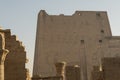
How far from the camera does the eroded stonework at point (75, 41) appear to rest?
113 ft

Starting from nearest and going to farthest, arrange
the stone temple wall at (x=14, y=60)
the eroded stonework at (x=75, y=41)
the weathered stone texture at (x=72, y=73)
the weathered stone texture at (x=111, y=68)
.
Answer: the stone temple wall at (x=14, y=60) → the weathered stone texture at (x=111, y=68) → the weathered stone texture at (x=72, y=73) → the eroded stonework at (x=75, y=41)

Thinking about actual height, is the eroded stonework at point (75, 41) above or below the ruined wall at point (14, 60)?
above

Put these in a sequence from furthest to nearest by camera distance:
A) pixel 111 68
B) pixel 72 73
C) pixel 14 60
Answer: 1. pixel 72 73
2. pixel 111 68
3. pixel 14 60

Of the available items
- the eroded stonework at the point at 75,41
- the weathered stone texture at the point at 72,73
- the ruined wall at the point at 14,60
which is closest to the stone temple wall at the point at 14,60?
the ruined wall at the point at 14,60

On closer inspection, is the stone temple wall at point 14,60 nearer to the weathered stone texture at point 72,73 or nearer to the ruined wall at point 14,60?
the ruined wall at point 14,60

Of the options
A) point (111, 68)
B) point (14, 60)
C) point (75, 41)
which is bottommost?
point (111, 68)

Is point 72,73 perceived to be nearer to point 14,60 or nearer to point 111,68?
point 111,68

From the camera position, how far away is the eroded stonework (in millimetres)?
34438

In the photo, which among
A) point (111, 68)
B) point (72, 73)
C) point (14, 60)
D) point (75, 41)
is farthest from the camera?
point (75, 41)

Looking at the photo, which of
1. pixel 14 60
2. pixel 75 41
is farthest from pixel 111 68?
pixel 75 41

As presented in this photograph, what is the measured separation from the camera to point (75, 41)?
35938mm

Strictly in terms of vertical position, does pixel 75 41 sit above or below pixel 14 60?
above

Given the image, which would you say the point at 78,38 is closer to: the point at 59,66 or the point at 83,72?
the point at 83,72

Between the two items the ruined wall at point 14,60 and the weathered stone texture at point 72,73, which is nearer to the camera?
the ruined wall at point 14,60
